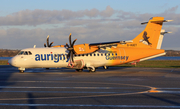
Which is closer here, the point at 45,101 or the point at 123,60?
the point at 45,101

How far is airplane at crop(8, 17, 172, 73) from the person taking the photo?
27078 mm

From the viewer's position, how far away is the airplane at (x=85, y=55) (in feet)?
88.8

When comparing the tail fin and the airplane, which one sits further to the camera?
the tail fin

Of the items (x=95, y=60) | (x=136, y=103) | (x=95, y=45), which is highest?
(x=95, y=45)

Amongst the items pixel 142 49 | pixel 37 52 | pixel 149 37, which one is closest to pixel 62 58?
pixel 37 52

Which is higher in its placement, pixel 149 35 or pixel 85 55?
pixel 149 35

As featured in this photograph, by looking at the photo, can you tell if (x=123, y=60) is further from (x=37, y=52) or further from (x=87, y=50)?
(x=37, y=52)

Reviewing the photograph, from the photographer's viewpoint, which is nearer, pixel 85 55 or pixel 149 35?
pixel 85 55

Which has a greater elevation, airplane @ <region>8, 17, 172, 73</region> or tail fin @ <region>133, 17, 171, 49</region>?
tail fin @ <region>133, 17, 171, 49</region>

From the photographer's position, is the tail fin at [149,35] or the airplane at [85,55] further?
the tail fin at [149,35]

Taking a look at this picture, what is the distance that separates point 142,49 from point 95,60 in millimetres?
6885

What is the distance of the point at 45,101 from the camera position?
31.8ft

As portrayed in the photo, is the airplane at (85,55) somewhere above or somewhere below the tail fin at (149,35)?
below

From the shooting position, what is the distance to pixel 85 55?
2839 centimetres
